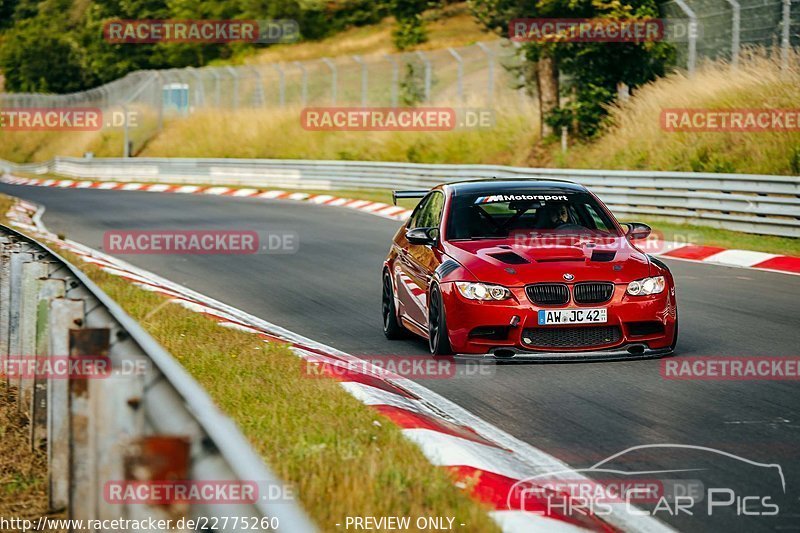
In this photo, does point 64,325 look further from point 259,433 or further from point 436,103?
point 436,103

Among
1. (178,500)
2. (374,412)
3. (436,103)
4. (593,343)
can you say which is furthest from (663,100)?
(178,500)

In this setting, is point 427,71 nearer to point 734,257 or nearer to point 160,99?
point 160,99

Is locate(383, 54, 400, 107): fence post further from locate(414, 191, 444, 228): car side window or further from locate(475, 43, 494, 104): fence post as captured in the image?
locate(414, 191, 444, 228): car side window

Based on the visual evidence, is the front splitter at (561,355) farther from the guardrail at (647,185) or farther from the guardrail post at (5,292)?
the guardrail at (647,185)

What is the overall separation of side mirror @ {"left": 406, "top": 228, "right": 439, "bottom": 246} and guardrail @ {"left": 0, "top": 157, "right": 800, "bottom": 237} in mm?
7595

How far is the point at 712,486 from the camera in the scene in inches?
236

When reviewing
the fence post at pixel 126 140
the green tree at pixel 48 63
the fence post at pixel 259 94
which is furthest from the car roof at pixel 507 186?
the green tree at pixel 48 63

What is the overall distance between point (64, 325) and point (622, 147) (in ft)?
76.1

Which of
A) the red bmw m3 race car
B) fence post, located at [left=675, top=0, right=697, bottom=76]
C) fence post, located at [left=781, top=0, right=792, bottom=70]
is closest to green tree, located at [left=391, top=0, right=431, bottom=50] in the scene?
fence post, located at [left=675, top=0, right=697, bottom=76]

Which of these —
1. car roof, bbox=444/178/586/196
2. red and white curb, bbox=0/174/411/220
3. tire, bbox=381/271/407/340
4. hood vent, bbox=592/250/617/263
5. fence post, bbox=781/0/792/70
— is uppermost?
fence post, bbox=781/0/792/70

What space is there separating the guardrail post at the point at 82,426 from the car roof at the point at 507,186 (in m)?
6.58

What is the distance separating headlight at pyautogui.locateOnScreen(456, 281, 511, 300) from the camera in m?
9.51

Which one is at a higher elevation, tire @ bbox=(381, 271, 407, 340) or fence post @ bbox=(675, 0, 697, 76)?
fence post @ bbox=(675, 0, 697, 76)

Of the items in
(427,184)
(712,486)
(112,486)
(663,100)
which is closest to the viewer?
(112,486)
